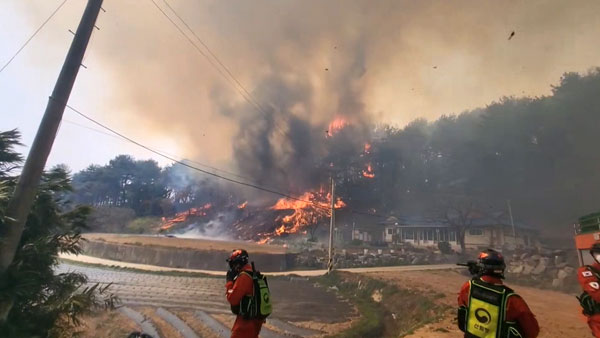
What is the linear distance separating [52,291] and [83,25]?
231 inches

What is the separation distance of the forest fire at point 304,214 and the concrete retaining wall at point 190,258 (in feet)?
70.7

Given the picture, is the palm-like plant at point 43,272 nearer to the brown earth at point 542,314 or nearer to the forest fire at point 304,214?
the brown earth at point 542,314

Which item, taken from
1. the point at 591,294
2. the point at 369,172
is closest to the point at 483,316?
the point at 591,294

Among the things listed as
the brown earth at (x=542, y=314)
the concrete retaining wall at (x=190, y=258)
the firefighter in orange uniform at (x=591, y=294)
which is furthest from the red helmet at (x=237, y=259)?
the concrete retaining wall at (x=190, y=258)

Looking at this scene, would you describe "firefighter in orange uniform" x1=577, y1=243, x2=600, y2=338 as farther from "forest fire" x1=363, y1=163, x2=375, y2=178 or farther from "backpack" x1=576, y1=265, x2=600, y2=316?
"forest fire" x1=363, y1=163, x2=375, y2=178

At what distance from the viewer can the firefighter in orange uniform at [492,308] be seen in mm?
3432

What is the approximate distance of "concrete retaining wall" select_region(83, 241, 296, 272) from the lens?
29562mm

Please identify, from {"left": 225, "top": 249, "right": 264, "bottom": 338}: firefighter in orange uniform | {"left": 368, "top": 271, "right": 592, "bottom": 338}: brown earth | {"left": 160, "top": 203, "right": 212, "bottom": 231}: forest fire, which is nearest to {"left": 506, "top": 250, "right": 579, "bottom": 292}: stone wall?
{"left": 368, "top": 271, "right": 592, "bottom": 338}: brown earth

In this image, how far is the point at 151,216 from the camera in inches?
3041

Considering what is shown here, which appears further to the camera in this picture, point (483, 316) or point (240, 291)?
point (240, 291)

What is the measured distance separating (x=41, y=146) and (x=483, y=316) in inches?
317

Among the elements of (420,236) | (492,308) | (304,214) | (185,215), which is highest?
(304,214)

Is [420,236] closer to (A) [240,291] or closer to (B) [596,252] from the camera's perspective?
(B) [596,252]

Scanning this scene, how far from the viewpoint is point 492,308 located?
140 inches
